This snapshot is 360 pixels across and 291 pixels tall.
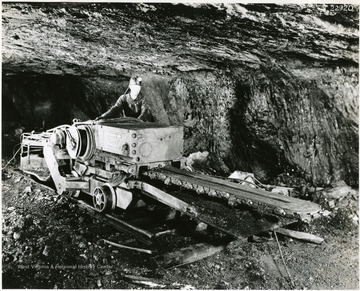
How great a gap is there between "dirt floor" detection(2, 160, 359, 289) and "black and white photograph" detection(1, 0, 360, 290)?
0.02m

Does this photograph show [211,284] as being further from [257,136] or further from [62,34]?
[62,34]

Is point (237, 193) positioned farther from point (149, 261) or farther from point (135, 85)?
point (135, 85)

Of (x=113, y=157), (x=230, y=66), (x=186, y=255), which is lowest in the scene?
(x=186, y=255)

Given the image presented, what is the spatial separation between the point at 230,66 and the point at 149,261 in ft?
10.2

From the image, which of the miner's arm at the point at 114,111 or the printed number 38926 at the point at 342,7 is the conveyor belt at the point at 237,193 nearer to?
the miner's arm at the point at 114,111

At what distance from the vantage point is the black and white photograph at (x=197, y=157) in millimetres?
2809

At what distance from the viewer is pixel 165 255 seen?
2.81 m

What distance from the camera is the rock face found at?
3.16 metres

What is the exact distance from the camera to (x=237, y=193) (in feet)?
9.84

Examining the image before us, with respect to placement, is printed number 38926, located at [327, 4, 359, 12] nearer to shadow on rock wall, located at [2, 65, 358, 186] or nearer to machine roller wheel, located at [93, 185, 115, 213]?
shadow on rock wall, located at [2, 65, 358, 186]

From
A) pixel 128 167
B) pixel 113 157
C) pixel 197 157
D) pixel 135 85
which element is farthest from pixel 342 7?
pixel 197 157

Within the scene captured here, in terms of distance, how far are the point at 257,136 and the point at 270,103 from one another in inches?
21.3

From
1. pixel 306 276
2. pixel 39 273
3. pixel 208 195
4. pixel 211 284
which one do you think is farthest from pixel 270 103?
pixel 39 273

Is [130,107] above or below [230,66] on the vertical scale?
below
